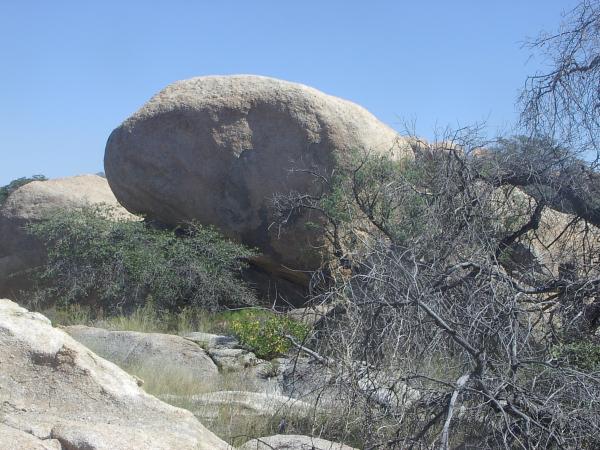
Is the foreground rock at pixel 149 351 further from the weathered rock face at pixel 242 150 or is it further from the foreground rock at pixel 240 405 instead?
the weathered rock face at pixel 242 150

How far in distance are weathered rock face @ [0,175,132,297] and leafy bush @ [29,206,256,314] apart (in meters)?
1.60

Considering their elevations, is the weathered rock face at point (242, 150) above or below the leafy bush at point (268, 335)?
above

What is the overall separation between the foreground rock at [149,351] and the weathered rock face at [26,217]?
18.9ft

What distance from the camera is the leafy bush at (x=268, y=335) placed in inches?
446

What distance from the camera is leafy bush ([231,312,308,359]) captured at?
11.3 metres

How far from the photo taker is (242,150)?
1514 centimetres

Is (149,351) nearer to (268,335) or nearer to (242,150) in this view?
(268,335)

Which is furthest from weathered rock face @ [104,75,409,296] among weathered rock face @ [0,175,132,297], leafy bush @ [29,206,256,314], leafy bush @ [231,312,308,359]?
leafy bush @ [231,312,308,359]

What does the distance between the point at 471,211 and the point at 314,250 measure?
21.7 feet

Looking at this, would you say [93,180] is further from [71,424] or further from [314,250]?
[71,424]

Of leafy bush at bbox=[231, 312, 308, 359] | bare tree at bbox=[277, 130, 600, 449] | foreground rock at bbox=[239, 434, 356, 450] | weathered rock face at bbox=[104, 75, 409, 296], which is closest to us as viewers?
bare tree at bbox=[277, 130, 600, 449]

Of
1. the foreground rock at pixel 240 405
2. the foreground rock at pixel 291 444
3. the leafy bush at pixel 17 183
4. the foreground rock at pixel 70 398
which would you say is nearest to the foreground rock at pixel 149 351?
the foreground rock at pixel 240 405

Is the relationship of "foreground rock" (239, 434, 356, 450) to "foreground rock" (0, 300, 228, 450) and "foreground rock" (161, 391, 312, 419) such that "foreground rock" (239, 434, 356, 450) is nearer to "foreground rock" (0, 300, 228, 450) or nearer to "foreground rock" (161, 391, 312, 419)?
"foreground rock" (0, 300, 228, 450)

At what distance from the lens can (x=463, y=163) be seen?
29.1ft
